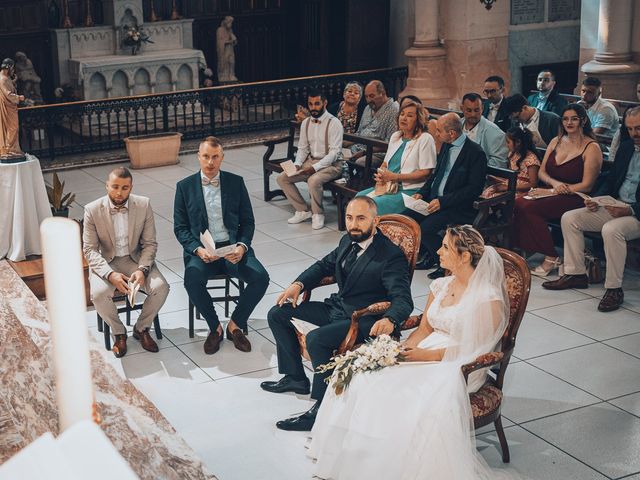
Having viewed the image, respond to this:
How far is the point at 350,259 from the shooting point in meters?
5.35

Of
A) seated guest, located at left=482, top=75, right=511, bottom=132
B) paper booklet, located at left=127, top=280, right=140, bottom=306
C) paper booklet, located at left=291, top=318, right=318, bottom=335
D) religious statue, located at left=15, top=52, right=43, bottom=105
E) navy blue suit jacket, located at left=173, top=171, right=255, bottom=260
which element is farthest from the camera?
religious statue, located at left=15, top=52, right=43, bottom=105

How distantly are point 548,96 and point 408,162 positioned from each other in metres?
2.83

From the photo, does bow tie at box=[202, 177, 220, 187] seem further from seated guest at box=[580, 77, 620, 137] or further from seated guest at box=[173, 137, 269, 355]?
seated guest at box=[580, 77, 620, 137]

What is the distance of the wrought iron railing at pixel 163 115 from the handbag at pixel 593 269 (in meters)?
7.19

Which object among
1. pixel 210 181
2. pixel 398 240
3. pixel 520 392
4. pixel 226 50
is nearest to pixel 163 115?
pixel 226 50

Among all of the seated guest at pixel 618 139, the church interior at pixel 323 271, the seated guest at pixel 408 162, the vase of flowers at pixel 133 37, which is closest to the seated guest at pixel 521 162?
the church interior at pixel 323 271

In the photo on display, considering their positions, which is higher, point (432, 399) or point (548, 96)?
point (548, 96)

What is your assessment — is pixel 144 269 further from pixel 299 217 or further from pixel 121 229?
pixel 299 217

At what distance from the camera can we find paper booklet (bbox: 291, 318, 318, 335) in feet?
17.3

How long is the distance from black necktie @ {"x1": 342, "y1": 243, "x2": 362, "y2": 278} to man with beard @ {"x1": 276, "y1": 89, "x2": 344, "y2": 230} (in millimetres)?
3620

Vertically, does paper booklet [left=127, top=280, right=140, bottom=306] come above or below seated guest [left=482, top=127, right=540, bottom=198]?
below

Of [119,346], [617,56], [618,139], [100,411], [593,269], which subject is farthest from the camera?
[617,56]

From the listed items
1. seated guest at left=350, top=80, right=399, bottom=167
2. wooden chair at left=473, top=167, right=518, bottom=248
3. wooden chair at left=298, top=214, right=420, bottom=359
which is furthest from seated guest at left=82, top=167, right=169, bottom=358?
seated guest at left=350, top=80, right=399, bottom=167

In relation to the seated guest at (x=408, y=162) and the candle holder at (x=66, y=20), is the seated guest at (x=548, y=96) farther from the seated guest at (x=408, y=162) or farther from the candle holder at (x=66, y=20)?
the candle holder at (x=66, y=20)
